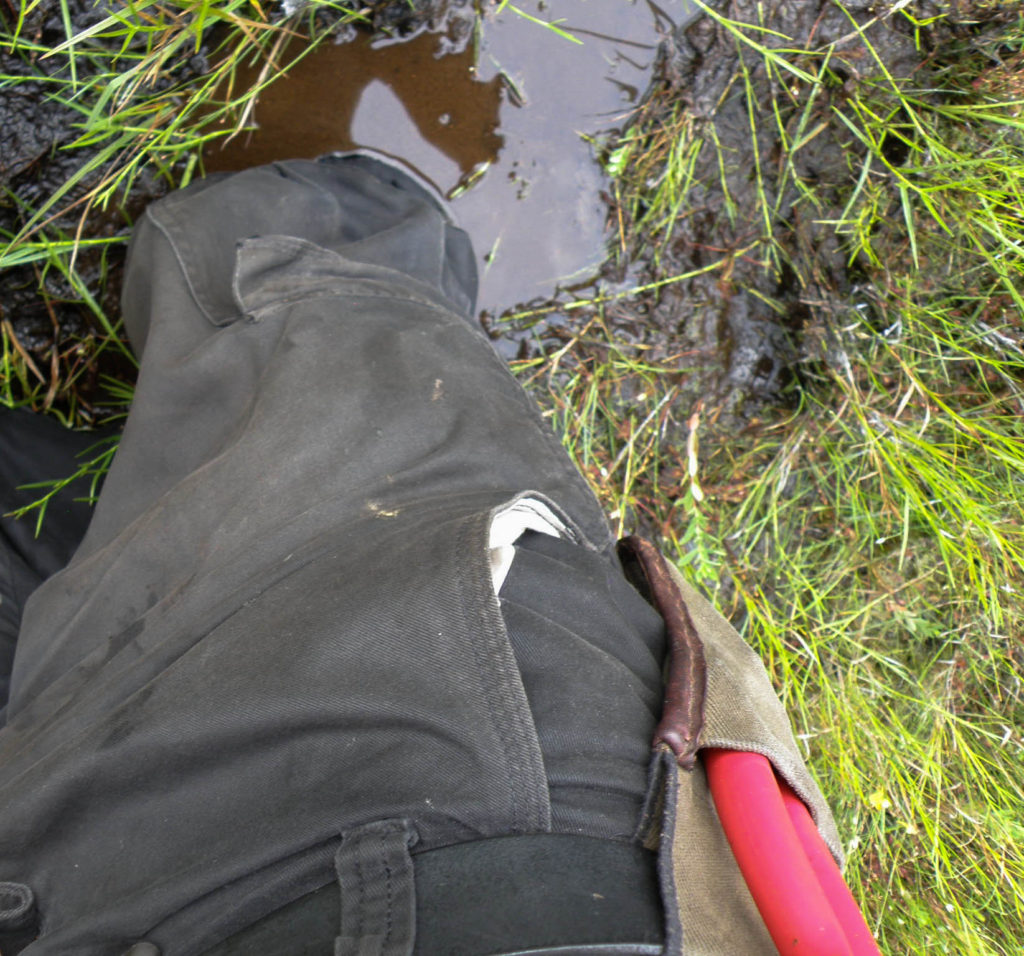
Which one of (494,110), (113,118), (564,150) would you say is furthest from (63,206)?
(564,150)

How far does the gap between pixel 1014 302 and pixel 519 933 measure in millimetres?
1486

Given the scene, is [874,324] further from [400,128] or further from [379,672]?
[379,672]

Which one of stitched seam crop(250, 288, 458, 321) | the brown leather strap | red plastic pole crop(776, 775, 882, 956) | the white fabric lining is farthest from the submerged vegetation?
red plastic pole crop(776, 775, 882, 956)

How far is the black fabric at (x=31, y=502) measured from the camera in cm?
136

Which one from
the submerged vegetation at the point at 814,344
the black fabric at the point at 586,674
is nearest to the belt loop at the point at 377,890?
the black fabric at the point at 586,674

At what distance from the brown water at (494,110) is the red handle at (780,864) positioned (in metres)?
1.11

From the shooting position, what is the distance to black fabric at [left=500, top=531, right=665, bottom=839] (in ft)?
2.66

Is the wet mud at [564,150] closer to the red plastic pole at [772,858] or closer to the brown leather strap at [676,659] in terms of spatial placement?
the brown leather strap at [676,659]

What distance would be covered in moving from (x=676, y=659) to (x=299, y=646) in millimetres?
430

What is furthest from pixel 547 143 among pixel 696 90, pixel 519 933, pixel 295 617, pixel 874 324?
pixel 519 933

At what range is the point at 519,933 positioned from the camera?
69cm

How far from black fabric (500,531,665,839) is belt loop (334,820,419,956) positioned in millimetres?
153

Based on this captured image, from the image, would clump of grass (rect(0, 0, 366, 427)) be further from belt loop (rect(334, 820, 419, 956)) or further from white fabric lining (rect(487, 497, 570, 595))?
belt loop (rect(334, 820, 419, 956))

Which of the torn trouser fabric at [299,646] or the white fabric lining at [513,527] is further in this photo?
the white fabric lining at [513,527]
